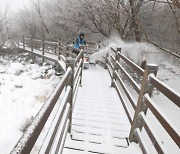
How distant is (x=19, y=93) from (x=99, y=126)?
6.51 metres

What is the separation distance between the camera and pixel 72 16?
64.7ft

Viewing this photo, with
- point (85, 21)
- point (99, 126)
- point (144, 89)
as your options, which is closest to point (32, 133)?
point (144, 89)

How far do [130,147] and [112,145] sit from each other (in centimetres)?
31

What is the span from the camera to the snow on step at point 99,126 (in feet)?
11.1

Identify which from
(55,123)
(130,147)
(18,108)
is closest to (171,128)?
(55,123)

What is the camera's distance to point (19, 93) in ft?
31.5

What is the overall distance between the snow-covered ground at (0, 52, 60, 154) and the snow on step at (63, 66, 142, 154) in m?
2.00

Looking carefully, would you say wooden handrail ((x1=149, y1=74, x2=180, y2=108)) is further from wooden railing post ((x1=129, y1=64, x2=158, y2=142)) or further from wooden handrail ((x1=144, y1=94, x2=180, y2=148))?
wooden handrail ((x1=144, y1=94, x2=180, y2=148))

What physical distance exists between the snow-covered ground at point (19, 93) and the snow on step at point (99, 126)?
200cm

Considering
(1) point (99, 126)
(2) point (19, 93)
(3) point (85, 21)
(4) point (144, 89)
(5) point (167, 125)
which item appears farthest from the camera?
(3) point (85, 21)

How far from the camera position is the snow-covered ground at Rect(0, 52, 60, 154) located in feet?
19.2

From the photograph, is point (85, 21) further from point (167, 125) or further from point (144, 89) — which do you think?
point (167, 125)

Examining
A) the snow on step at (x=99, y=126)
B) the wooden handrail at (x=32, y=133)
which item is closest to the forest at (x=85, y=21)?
the snow on step at (x=99, y=126)

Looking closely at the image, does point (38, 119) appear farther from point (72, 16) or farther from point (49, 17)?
point (49, 17)
